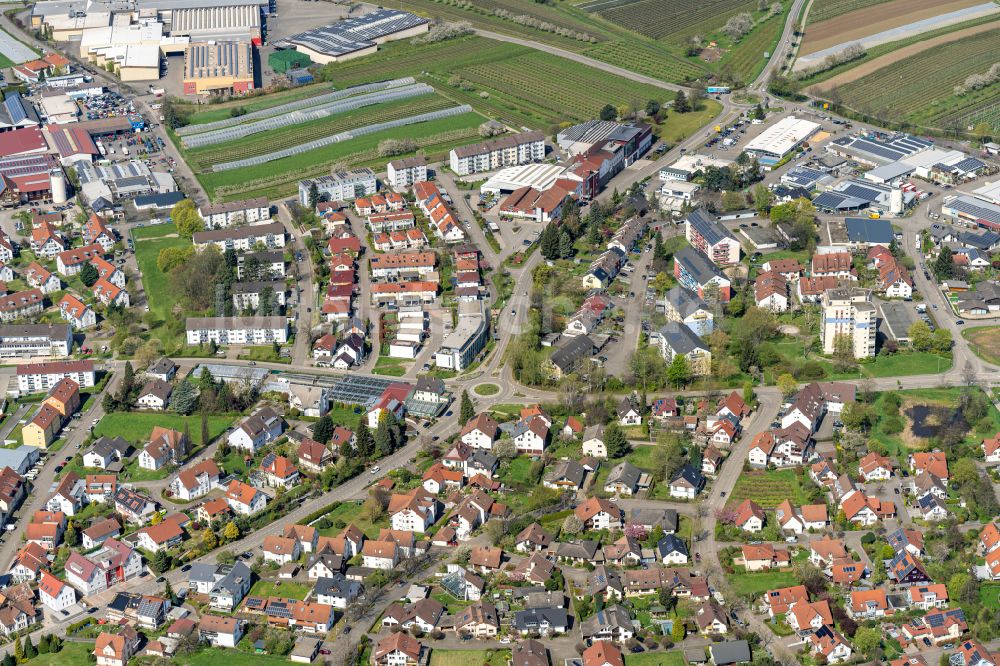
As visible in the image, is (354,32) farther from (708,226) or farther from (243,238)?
(708,226)

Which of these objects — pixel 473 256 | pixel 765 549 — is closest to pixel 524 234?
pixel 473 256

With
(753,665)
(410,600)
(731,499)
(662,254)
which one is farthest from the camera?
(662,254)

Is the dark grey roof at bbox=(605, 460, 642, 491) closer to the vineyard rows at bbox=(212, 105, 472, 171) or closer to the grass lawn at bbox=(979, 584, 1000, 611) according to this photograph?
the grass lawn at bbox=(979, 584, 1000, 611)

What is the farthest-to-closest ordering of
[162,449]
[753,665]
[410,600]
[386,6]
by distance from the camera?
[386,6], [162,449], [410,600], [753,665]

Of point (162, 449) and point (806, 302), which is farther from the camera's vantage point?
point (806, 302)

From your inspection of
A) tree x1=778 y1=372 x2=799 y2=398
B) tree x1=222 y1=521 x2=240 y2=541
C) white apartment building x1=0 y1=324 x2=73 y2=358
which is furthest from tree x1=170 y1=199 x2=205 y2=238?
tree x1=778 y1=372 x2=799 y2=398

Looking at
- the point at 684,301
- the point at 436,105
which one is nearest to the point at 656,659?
the point at 684,301

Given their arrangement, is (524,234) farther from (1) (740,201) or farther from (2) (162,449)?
(2) (162,449)

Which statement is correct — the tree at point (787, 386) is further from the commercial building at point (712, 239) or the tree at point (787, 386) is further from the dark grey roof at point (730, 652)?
the dark grey roof at point (730, 652)

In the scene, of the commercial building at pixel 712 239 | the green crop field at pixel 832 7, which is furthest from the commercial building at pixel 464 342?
the green crop field at pixel 832 7
